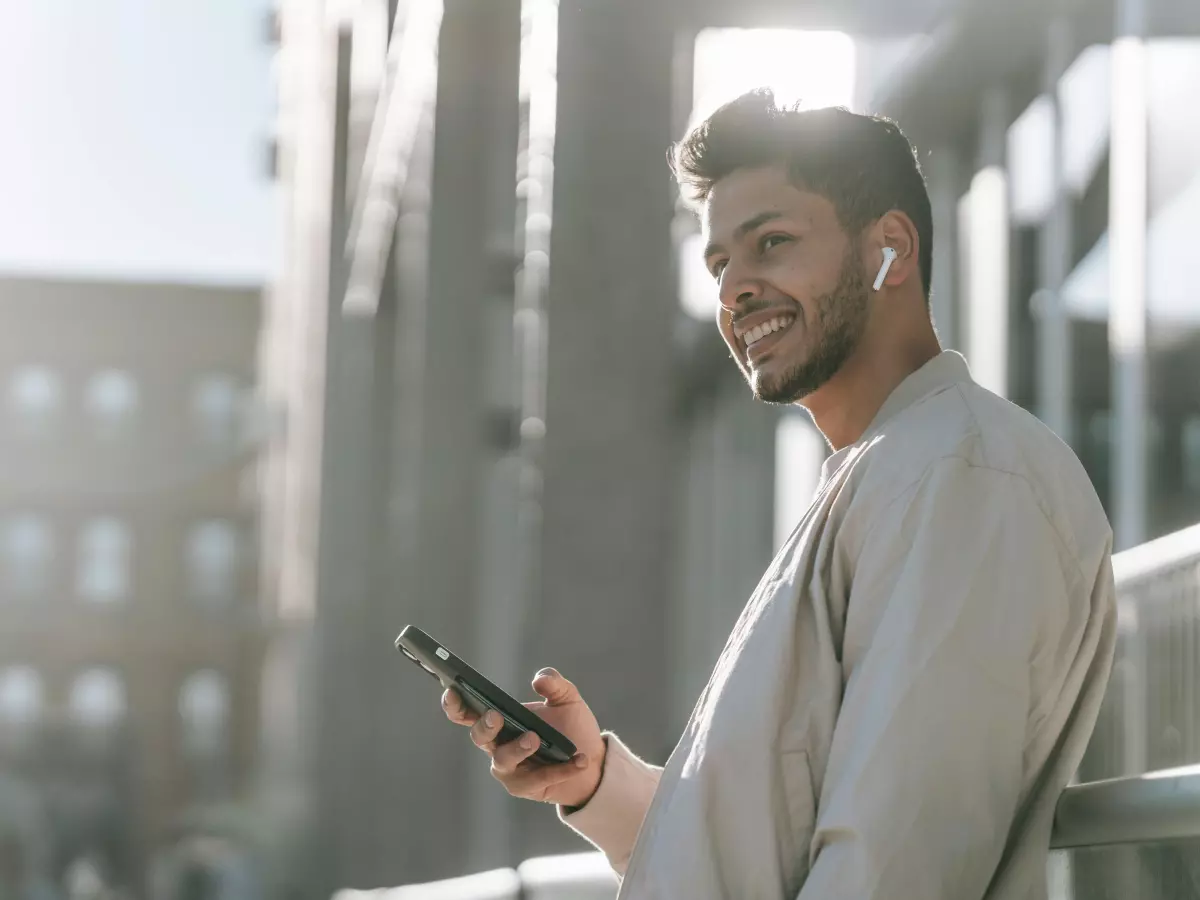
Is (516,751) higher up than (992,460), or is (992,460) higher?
(992,460)

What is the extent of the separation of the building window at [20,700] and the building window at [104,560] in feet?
10.7

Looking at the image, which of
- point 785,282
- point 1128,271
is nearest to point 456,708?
point 785,282

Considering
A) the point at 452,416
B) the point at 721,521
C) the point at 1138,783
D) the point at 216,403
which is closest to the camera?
the point at 1138,783

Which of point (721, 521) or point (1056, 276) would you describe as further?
point (721, 521)

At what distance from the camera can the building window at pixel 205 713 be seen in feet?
212

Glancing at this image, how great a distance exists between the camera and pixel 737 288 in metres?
2.85

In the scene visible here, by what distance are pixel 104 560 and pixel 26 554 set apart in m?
2.88

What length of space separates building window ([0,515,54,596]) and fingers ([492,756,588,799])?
6647 centimetres

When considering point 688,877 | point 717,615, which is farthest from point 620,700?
point 688,877

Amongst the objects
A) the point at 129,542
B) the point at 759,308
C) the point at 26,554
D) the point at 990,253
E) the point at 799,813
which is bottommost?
the point at 799,813

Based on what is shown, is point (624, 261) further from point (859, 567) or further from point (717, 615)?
point (859, 567)

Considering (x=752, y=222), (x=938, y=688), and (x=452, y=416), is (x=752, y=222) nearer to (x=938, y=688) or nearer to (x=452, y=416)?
(x=938, y=688)

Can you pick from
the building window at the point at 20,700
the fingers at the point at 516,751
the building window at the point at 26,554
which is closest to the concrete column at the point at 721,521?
the fingers at the point at 516,751

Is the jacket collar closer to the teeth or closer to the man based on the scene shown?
the man
